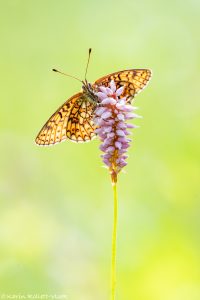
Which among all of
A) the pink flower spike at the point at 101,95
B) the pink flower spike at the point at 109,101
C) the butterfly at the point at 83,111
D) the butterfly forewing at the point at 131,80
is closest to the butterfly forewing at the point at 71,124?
the butterfly at the point at 83,111

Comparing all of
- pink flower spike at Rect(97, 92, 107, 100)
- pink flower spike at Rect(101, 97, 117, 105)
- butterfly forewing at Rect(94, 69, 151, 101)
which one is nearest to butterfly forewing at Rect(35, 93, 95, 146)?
butterfly forewing at Rect(94, 69, 151, 101)

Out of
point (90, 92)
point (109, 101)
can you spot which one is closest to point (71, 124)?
point (90, 92)

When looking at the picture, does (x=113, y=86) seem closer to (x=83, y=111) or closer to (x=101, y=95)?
(x=101, y=95)

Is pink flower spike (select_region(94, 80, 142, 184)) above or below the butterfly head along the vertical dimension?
below

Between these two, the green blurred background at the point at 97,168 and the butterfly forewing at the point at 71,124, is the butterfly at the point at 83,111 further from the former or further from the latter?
the green blurred background at the point at 97,168

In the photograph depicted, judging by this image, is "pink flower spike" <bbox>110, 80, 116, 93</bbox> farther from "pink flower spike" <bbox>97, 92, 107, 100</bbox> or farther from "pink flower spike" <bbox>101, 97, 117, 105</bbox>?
"pink flower spike" <bbox>101, 97, 117, 105</bbox>

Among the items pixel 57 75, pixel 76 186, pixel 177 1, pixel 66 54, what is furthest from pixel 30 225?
pixel 177 1
